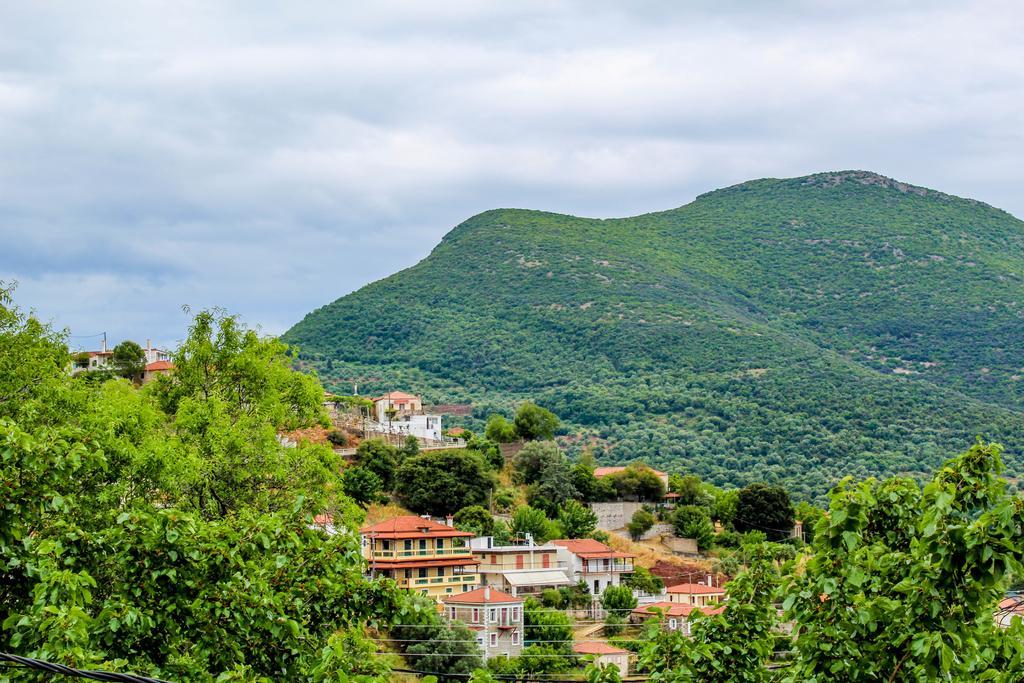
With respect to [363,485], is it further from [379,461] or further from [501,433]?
[501,433]

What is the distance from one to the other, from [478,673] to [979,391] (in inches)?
3888

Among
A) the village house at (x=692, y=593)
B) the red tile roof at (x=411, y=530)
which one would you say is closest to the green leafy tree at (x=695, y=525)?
the village house at (x=692, y=593)

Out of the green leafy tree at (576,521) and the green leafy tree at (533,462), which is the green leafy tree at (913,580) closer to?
the green leafy tree at (576,521)

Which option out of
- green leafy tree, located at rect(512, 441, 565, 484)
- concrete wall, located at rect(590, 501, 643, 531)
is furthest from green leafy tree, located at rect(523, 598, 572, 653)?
concrete wall, located at rect(590, 501, 643, 531)

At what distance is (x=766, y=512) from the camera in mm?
50750

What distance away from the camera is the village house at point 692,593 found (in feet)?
120

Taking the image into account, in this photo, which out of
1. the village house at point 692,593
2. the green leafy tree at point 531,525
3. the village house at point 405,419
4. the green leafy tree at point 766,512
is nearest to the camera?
the village house at point 692,593

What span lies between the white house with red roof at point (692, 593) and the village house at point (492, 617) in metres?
5.85

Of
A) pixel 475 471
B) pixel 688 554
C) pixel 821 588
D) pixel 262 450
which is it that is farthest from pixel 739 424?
pixel 821 588

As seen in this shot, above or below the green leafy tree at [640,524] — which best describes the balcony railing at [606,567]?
below

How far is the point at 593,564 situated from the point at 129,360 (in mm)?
23061

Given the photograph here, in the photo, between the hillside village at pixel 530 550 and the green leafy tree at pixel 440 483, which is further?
the green leafy tree at pixel 440 483

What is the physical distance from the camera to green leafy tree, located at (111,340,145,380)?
167ft

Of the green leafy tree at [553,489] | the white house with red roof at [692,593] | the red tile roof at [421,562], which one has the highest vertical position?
the green leafy tree at [553,489]
